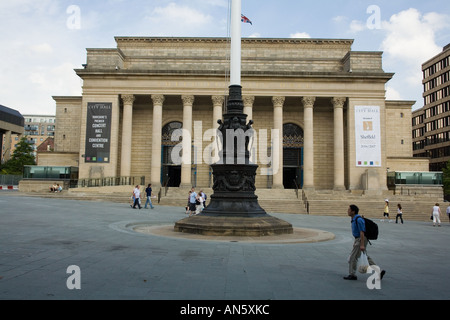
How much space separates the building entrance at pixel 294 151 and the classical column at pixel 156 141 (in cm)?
1478

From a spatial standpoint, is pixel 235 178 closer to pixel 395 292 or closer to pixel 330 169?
pixel 395 292

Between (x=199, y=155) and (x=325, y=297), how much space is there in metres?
38.8

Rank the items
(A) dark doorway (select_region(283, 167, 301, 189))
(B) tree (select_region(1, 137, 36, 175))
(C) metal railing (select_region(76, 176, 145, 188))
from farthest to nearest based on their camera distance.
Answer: (B) tree (select_region(1, 137, 36, 175))
(A) dark doorway (select_region(283, 167, 301, 189))
(C) metal railing (select_region(76, 176, 145, 188))

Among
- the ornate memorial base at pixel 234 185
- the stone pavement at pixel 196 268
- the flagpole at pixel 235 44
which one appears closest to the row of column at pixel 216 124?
the flagpole at pixel 235 44

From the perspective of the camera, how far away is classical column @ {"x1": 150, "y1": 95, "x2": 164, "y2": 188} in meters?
41.2

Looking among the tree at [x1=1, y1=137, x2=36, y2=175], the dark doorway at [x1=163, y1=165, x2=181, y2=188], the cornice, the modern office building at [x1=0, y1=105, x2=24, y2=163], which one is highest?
the cornice

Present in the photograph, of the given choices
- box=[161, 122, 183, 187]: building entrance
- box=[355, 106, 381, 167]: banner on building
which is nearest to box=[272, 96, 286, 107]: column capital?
box=[355, 106, 381, 167]: banner on building

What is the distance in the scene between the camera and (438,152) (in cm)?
7725

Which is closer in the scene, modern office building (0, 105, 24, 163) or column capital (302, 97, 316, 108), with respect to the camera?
column capital (302, 97, 316, 108)

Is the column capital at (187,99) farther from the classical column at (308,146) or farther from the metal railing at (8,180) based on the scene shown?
the metal railing at (8,180)

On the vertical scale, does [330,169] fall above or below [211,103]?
below

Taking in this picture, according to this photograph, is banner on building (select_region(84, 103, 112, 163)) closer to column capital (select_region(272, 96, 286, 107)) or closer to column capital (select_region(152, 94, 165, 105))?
column capital (select_region(152, 94, 165, 105))

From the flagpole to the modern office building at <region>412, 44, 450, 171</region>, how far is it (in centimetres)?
7136
